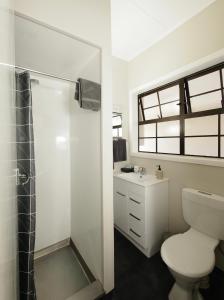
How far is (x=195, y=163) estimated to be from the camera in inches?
66.6

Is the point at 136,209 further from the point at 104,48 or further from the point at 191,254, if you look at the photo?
the point at 104,48

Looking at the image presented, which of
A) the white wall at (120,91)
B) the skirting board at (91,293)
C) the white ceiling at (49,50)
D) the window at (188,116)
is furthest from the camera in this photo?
the white wall at (120,91)

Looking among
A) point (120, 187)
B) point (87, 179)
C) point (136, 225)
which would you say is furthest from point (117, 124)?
point (136, 225)

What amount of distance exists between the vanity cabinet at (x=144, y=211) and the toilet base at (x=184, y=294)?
51 cm

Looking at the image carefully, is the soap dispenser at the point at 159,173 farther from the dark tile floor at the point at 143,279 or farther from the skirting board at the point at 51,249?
the skirting board at the point at 51,249

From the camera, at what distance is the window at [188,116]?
167 cm

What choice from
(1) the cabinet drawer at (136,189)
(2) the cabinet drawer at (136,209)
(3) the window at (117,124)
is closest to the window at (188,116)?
(3) the window at (117,124)

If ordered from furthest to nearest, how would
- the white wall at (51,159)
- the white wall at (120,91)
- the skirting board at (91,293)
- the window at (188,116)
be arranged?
the white wall at (120,91), the white wall at (51,159), the window at (188,116), the skirting board at (91,293)

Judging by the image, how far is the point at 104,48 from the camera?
1251 millimetres

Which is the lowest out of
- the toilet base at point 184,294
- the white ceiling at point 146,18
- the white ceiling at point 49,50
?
the toilet base at point 184,294

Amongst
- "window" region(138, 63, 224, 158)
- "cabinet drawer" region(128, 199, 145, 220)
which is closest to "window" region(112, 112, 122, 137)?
"window" region(138, 63, 224, 158)

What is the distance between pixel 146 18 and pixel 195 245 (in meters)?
2.36

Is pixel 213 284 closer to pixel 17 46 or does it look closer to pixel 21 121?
pixel 21 121

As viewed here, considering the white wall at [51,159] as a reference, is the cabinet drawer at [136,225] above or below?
below
